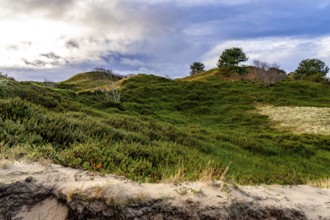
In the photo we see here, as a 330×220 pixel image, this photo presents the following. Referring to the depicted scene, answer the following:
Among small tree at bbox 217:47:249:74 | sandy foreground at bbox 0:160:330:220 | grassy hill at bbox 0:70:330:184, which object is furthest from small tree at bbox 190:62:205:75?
sandy foreground at bbox 0:160:330:220

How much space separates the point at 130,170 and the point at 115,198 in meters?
2.87

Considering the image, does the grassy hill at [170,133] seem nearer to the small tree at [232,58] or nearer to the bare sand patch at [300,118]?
the bare sand patch at [300,118]

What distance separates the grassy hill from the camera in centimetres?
853

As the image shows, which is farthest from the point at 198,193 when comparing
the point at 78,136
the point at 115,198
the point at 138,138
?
the point at 138,138

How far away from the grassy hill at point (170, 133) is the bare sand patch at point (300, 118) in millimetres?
1705

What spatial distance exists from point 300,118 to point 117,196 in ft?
135

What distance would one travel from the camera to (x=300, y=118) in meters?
42.2

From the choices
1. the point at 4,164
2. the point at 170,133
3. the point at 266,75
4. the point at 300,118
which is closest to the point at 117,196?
the point at 4,164

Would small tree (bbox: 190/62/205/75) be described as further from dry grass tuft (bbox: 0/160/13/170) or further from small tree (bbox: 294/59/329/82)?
dry grass tuft (bbox: 0/160/13/170)

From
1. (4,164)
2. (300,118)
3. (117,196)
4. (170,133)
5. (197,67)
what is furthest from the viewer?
(197,67)

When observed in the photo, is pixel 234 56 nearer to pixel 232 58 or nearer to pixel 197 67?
pixel 232 58

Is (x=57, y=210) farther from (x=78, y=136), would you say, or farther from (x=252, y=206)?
(x=78, y=136)

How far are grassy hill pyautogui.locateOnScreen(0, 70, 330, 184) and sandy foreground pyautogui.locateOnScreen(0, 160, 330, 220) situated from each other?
678 mm

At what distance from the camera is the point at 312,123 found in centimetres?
3953
